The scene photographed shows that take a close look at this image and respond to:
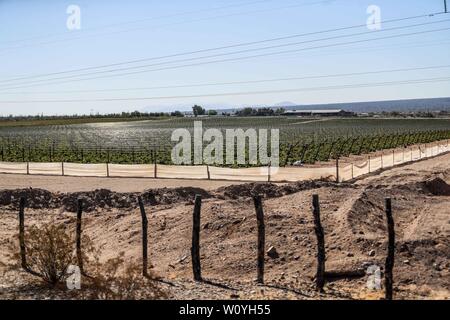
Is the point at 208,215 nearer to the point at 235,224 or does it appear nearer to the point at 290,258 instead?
the point at 235,224

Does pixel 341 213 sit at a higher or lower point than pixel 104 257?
higher

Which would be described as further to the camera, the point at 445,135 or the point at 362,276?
the point at 445,135

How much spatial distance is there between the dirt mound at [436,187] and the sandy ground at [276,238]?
0.22 meters

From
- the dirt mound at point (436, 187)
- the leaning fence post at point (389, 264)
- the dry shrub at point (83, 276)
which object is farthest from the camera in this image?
the dirt mound at point (436, 187)

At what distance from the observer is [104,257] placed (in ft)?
57.2

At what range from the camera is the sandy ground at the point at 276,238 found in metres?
12.5

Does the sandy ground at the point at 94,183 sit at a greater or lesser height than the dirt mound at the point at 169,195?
lesser

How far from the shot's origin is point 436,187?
25969 millimetres

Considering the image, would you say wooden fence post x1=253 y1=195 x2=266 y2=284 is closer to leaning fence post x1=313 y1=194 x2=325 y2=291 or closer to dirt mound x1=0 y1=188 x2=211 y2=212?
leaning fence post x1=313 y1=194 x2=325 y2=291

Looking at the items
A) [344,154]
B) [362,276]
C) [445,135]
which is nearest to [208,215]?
Result: [362,276]

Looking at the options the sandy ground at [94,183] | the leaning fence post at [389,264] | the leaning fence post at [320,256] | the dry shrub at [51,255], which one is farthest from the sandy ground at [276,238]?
the sandy ground at [94,183]

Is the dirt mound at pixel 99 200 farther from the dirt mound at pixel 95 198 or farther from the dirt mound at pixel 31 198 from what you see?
the dirt mound at pixel 31 198
